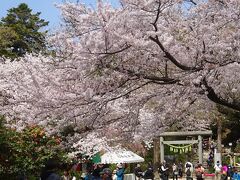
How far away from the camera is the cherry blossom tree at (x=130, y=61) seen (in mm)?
5586

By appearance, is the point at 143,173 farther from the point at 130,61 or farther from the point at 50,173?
the point at 50,173

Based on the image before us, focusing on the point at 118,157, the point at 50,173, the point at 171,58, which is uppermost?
the point at 171,58

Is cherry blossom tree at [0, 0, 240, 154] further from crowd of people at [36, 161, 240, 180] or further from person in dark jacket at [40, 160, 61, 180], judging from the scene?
crowd of people at [36, 161, 240, 180]

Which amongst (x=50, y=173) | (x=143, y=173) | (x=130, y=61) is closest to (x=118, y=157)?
(x=143, y=173)

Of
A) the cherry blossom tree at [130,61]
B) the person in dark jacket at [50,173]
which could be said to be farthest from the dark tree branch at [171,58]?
the person in dark jacket at [50,173]

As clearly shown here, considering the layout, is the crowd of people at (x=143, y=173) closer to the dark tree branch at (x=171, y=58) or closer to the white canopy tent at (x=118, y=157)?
the white canopy tent at (x=118, y=157)

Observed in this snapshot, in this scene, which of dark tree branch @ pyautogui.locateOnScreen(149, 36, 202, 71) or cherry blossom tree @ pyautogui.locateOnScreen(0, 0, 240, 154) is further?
dark tree branch @ pyautogui.locateOnScreen(149, 36, 202, 71)

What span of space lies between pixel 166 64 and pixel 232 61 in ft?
2.71

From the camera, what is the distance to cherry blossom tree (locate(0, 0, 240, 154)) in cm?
559

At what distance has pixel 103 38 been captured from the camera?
18.1 ft

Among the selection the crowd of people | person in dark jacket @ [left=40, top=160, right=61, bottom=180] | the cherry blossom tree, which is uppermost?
the cherry blossom tree

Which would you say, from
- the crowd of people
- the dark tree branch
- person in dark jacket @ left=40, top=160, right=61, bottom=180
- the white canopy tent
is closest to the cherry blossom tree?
the dark tree branch

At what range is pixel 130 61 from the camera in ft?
20.1

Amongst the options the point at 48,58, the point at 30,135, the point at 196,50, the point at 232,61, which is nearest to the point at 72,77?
the point at 48,58
